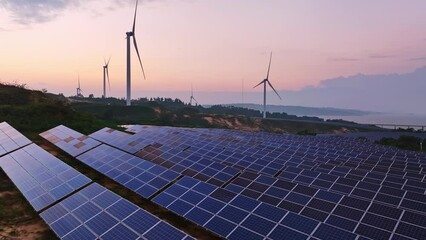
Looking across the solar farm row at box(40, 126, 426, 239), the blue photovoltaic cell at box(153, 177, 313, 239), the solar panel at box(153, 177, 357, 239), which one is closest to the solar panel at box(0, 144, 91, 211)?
the solar farm row at box(40, 126, 426, 239)

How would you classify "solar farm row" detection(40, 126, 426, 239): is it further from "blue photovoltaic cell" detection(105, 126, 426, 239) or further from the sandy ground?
the sandy ground

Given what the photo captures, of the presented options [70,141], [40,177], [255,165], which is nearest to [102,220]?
[40,177]

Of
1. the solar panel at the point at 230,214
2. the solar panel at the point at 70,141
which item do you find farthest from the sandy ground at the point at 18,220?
the solar panel at the point at 70,141

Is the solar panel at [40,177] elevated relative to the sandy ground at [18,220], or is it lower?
elevated

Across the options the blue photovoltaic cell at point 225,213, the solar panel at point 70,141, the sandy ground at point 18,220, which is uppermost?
the solar panel at point 70,141

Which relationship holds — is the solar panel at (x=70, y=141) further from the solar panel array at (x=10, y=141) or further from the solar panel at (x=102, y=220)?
the solar panel at (x=102, y=220)

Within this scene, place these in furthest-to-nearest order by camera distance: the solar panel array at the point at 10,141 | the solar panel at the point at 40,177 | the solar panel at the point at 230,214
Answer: the solar panel array at the point at 10,141
the solar panel at the point at 40,177
the solar panel at the point at 230,214
